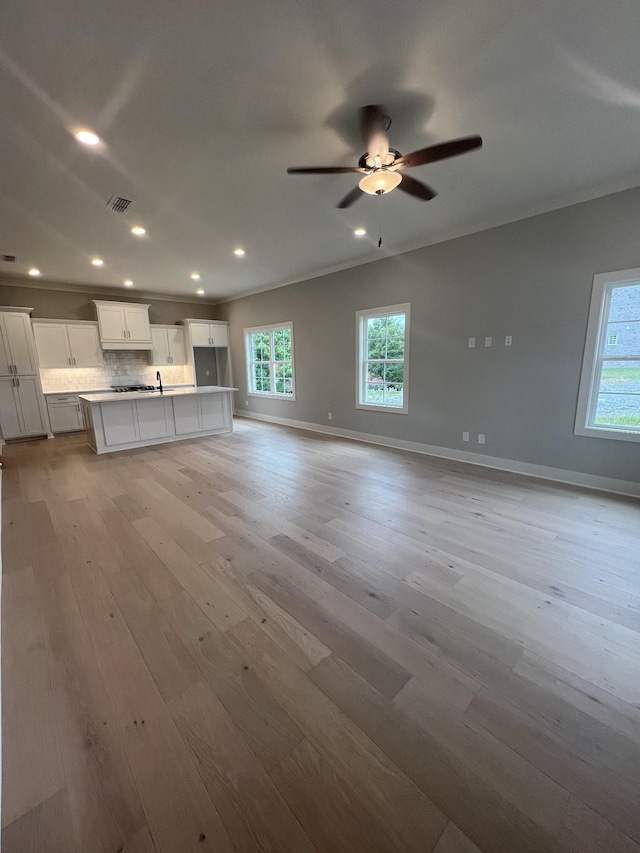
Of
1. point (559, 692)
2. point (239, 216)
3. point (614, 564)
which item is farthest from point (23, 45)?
point (614, 564)

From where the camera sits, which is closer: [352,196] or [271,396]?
[352,196]

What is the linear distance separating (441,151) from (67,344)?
7136 millimetres

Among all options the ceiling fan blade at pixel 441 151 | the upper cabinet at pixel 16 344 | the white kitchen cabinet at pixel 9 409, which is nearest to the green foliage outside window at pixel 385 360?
the ceiling fan blade at pixel 441 151

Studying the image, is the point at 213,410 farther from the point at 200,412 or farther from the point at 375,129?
the point at 375,129

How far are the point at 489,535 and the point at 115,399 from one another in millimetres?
5004

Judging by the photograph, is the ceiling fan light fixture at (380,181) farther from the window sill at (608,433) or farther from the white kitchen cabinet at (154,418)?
the white kitchen cabinet at (154,418)

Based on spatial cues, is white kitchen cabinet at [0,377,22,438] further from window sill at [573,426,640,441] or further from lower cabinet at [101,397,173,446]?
window sill at [573,426,640,441]

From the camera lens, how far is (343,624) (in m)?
1.76

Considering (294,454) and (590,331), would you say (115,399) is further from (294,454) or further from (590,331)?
(590,331)

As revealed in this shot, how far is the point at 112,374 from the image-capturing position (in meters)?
7.18

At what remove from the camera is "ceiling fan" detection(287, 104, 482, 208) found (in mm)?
2035

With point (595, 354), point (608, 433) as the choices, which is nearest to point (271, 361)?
point (595, 354)

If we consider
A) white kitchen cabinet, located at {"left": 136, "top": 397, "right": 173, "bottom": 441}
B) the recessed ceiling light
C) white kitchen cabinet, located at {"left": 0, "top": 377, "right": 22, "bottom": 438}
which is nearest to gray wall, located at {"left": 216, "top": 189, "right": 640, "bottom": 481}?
the recessed ceiling light

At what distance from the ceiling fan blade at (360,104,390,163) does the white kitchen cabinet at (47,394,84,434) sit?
6.63 metres
